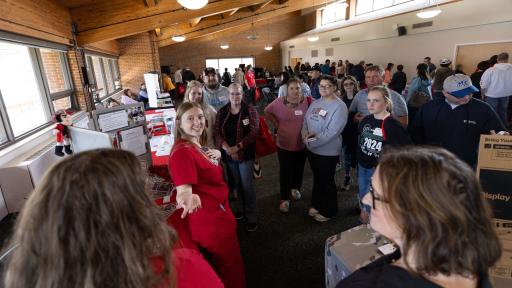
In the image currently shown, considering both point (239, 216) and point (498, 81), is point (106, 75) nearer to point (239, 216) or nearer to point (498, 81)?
point (239, 216)

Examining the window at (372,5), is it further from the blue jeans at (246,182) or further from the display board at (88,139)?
the display board at (88,139)

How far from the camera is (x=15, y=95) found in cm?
Result: 319

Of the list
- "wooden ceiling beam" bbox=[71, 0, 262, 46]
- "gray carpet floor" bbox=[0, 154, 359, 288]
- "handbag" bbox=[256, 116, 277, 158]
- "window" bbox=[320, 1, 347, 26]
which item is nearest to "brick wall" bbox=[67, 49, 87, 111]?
"wooden ceiling beam" bbox=[71, 0, 262, 46]

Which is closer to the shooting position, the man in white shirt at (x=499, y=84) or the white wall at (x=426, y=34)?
the man in white shirt at (x=499, y=84)

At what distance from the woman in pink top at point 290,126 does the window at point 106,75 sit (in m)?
5.56

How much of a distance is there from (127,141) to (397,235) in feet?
8.89

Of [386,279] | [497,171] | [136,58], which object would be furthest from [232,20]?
[386,279]

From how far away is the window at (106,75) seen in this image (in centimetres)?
726

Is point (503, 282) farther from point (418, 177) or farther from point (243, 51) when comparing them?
point (243, 51)

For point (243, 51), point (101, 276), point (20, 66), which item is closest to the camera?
point (101, 276)

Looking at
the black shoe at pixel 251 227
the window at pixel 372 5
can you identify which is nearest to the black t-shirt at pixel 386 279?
the black shoe at pixel 251 227

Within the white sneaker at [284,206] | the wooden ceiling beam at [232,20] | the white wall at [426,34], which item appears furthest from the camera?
the wooden ceiling beam at [232,20]

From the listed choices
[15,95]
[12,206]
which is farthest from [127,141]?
[15,95]

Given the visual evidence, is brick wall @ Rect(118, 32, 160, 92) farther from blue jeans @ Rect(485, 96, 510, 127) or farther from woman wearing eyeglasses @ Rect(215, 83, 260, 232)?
blue jeans @ Rect(485, 96, 510, 127)
